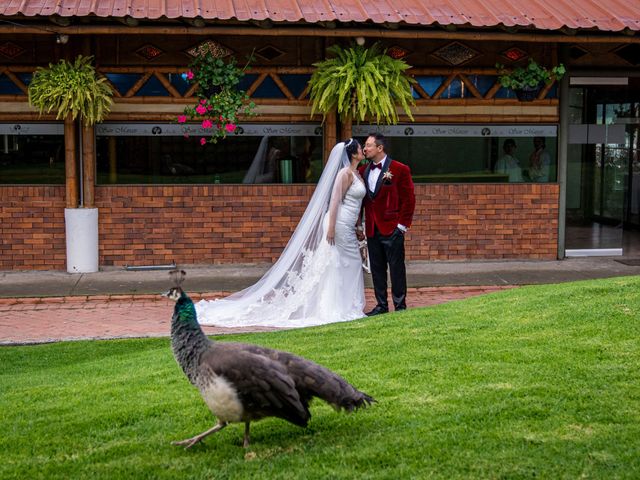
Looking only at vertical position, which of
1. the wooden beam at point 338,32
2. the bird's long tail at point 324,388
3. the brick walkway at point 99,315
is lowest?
the brick walkway at point 99,315

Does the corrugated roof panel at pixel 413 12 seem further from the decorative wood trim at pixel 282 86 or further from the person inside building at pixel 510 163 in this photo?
the person inside building at pixel 510 163

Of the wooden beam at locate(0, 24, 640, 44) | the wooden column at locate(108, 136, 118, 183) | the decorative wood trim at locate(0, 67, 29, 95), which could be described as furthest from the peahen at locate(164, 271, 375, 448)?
the decorative wood trim at locate(0, 67, 29, 95)

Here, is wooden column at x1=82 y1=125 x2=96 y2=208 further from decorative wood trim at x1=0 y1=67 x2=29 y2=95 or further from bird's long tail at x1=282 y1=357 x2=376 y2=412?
bird's long tail at x1=282 y1=357 x2=376 y2=412

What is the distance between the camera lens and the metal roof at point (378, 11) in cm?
1230

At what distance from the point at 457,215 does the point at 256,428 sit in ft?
28.9

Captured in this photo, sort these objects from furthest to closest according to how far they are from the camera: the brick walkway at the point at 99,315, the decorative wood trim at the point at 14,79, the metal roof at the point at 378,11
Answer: the decorative wood trim at the point at 14,79, the metal roof at the point at 378,11, the brick walkway at the point at 99,315

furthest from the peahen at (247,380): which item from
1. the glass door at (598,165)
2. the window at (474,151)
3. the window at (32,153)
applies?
the glass door at (598,165)

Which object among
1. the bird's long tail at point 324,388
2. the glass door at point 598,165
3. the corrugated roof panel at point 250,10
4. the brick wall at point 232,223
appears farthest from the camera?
the glass door at point 598,165

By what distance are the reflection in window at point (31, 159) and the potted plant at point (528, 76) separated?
20.3 ft

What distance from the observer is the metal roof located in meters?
12.3

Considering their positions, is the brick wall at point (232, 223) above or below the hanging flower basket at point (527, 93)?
below

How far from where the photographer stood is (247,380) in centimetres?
522

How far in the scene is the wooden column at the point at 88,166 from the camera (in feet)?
44.3

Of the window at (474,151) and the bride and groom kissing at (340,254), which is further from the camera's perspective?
the window at (474,151)
